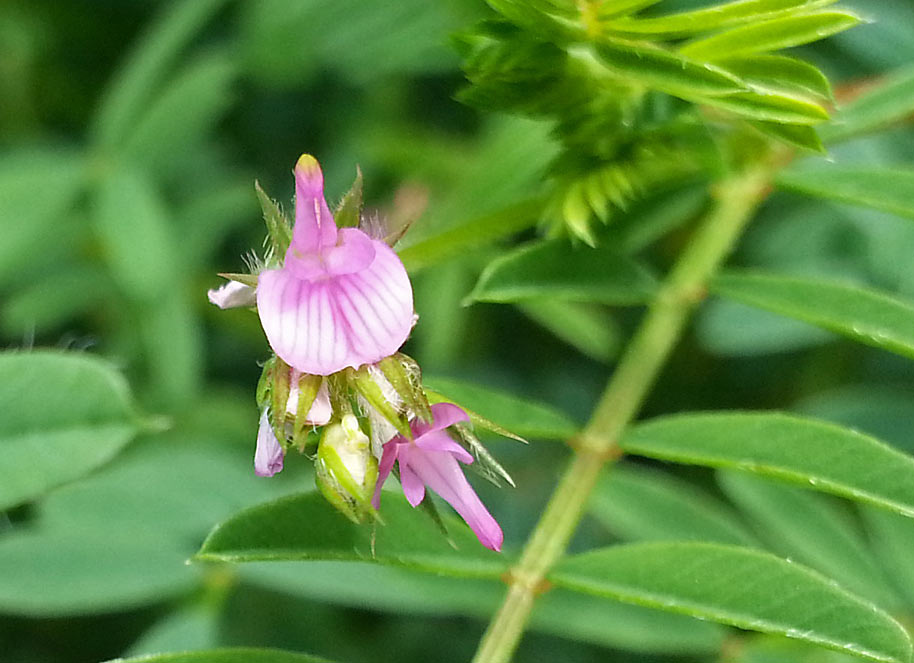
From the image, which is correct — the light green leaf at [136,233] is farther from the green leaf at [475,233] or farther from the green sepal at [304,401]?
the green sepal at [304,401]

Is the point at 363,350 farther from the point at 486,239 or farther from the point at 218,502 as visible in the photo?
the point at 218,502

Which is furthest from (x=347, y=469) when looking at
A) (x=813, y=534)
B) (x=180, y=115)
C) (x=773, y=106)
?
(x=180, y=115)

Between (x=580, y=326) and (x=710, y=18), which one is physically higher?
(x=580, y=326)

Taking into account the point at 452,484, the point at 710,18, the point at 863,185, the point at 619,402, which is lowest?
the point at 452,484

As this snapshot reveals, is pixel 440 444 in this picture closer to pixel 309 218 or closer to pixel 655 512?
pixel 309 218

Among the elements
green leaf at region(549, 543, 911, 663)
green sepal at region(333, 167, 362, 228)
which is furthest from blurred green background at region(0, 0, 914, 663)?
green sepal at region(333, 167, 362, 228)

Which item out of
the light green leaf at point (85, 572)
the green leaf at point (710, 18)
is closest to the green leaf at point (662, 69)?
the green leaf at point (710, 18)

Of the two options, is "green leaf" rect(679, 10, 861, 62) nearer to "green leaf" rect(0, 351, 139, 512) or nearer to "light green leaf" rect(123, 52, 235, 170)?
"green leaf" rect(0, 351, 139, 512)

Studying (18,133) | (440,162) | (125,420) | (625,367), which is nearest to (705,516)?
(625,367)
